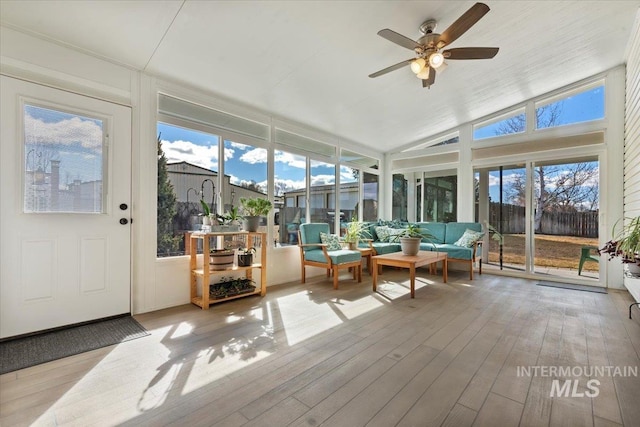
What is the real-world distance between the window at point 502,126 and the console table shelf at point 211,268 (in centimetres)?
478

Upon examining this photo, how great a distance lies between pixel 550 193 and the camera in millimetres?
5168

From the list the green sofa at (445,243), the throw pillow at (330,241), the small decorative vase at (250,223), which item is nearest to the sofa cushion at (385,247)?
the green sofa at (445,243)

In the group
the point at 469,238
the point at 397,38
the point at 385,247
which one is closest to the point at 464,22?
the point at 397,38

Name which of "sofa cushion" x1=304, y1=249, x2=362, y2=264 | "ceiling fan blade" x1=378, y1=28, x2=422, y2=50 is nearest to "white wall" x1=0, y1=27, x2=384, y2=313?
"sofa cushion" x1=304, y1=249, x2=362, y2=264

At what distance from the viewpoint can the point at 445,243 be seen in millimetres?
5906

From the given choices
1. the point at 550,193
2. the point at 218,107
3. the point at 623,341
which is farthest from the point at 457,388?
the point at 550,193

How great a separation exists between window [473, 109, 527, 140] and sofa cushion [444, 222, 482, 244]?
1.75 meters

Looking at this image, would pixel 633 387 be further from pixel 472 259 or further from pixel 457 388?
pixel 472 259

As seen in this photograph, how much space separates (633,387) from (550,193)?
413 centimetres

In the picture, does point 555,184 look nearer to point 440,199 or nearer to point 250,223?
point 440,199

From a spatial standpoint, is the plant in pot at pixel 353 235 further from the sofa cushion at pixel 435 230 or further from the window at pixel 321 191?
the sofa cushion at pixel 435 230

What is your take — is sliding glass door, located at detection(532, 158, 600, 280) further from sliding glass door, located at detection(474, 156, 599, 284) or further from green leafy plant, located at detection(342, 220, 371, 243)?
green leafy plant, located at detection(342, 220, 371, 243)

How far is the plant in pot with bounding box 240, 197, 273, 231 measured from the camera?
3.94 metres

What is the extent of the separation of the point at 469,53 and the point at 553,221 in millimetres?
3750
